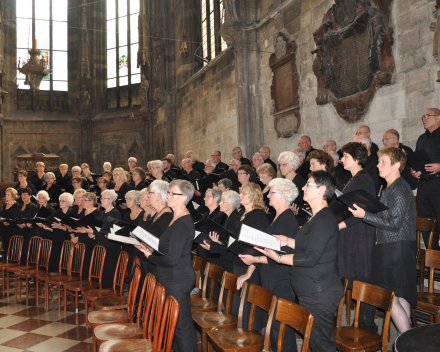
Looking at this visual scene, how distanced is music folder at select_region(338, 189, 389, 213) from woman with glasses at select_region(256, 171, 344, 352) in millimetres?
413

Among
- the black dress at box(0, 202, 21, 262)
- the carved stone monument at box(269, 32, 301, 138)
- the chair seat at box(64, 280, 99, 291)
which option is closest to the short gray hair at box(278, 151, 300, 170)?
the chair seat at box(64, 280, 99, 291)

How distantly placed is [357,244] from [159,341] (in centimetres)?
200

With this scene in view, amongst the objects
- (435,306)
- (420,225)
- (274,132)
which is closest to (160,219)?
(435,306)

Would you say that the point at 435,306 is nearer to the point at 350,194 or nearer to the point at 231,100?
the point at 350,194

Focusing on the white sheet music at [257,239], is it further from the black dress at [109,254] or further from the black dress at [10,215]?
the black dress at [10,215]

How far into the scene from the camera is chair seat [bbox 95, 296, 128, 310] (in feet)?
14.9

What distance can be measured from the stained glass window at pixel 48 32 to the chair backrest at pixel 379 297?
22.4 meters

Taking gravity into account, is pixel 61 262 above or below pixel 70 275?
above

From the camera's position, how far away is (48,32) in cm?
2288

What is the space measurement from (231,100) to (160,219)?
8.01m

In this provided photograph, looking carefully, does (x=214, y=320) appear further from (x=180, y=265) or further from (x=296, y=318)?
(x=296, y=318)

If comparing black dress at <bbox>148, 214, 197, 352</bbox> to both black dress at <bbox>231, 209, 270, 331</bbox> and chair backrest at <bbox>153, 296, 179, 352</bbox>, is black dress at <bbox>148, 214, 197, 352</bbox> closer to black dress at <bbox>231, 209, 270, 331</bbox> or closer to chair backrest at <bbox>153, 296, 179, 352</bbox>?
chair backrest at <bbox>153, 296, 179, 352</bbox>

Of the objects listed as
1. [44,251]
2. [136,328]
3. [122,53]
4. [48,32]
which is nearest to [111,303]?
[136,328]

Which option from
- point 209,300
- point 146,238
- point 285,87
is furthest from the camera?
point 285,87
